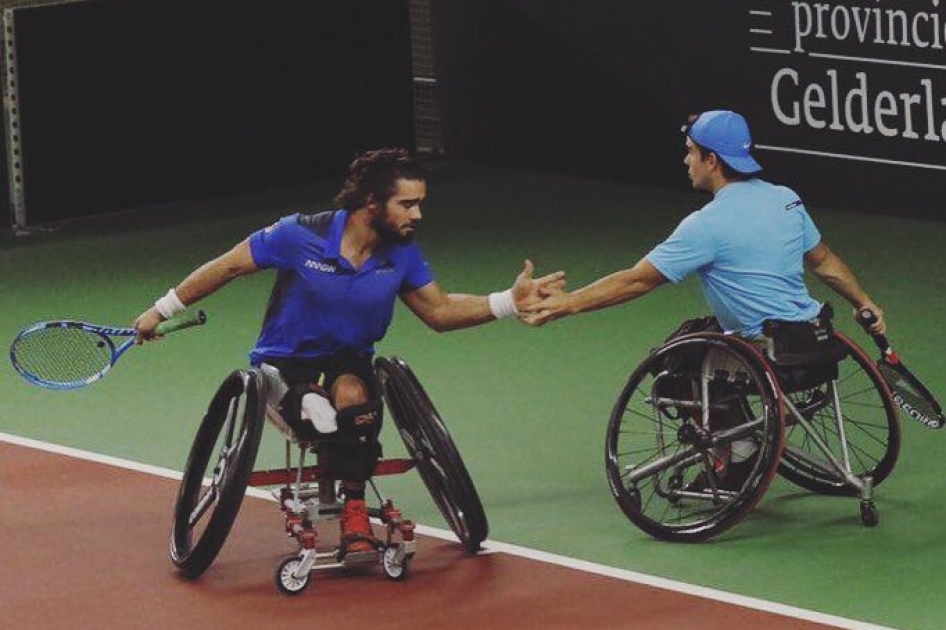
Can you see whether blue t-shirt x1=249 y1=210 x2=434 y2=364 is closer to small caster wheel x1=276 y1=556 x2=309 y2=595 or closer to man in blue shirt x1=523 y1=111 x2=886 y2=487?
man in blue shirt x1=523 y1=111 x2=886 y2=487

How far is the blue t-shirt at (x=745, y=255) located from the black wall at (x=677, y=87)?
18.7 feet

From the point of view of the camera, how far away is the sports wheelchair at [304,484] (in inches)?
345

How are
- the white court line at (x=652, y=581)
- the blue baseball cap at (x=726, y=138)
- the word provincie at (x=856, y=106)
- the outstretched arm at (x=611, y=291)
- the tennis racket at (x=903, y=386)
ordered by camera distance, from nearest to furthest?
the white court line at (x=652, y=581)
the outstretched arm at (x=611, y=291)
the blue baseball cap at (x=726, y=138)
the tennis racket at (x=903, y=386)
the word provincie at (x=856, y=106)

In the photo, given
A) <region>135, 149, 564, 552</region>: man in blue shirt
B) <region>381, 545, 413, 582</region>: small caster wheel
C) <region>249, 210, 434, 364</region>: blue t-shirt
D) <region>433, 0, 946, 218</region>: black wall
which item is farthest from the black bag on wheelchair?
<region>433, 0, 946, 218</region>: black wall

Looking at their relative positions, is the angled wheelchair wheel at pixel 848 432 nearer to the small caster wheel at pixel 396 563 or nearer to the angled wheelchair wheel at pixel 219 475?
the small caster wheel at pixel 396 563

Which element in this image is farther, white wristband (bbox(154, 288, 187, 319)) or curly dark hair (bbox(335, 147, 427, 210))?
white wristband (bbox(154, 288, 187, 319))

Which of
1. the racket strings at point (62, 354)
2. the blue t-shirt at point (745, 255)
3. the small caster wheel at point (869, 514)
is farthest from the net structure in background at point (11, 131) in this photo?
the small caster wheel at point (869, 514)

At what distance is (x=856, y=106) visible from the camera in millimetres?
15461

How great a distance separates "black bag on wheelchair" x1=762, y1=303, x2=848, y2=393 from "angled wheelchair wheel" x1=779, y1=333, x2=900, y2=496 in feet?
0.27

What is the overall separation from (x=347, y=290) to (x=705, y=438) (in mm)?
1408

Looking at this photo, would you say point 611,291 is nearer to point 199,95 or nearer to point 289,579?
point 289,579

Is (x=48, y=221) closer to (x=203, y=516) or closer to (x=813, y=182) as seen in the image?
(x=813, y=182)

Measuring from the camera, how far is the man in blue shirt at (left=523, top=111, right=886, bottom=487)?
367 inches

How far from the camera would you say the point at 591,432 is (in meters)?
11.0
